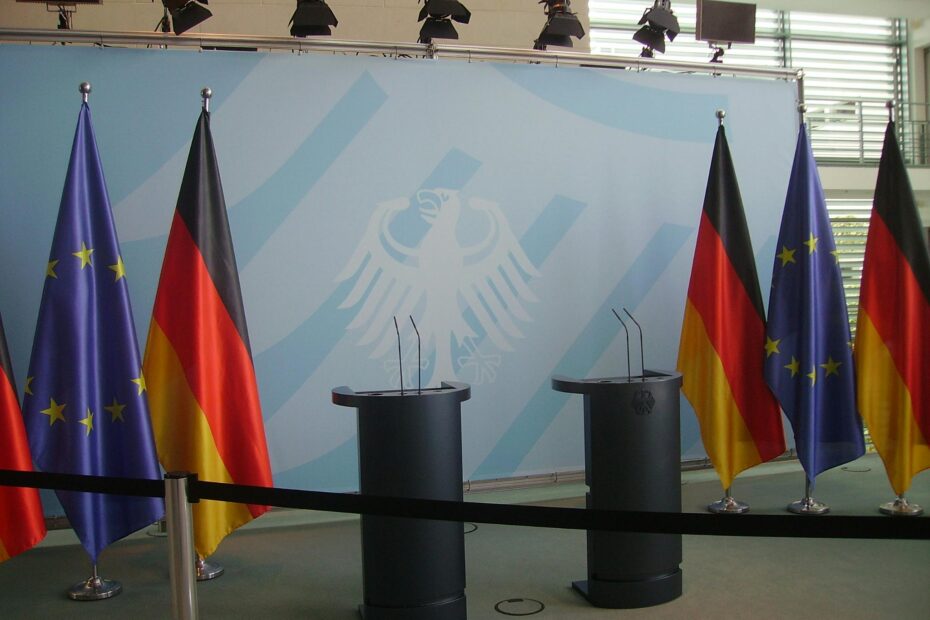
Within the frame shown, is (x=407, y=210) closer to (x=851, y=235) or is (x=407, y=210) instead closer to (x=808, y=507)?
(x=808, y=507)

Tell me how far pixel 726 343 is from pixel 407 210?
197cm

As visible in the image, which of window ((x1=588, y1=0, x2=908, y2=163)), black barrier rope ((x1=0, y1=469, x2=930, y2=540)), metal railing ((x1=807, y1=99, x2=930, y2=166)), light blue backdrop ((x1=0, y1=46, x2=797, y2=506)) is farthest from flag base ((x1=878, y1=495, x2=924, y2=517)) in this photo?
metal railing ((x1=807, y1=99, x2=930, y2=166))

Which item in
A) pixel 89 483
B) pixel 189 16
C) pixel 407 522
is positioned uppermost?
pixel 189 16

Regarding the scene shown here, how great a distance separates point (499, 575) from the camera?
13.3 ft

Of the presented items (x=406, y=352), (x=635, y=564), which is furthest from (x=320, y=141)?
(x=635, y=564)

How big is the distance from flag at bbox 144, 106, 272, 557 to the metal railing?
827 centimetres

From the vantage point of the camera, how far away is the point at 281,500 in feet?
7.45

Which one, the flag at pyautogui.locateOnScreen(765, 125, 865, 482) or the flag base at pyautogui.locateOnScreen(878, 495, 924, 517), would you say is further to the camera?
the flag base at pyautogui.locateOnScreen(878, 495, 924, 517)

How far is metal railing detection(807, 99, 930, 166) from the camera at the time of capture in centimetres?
1045

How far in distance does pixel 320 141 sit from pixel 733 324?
2.55 m

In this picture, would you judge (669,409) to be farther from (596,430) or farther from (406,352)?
(406,352)

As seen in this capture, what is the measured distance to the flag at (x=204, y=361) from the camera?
395 cm

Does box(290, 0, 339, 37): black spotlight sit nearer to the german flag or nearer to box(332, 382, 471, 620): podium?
the german flag

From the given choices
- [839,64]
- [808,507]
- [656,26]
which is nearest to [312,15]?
[656,26]
